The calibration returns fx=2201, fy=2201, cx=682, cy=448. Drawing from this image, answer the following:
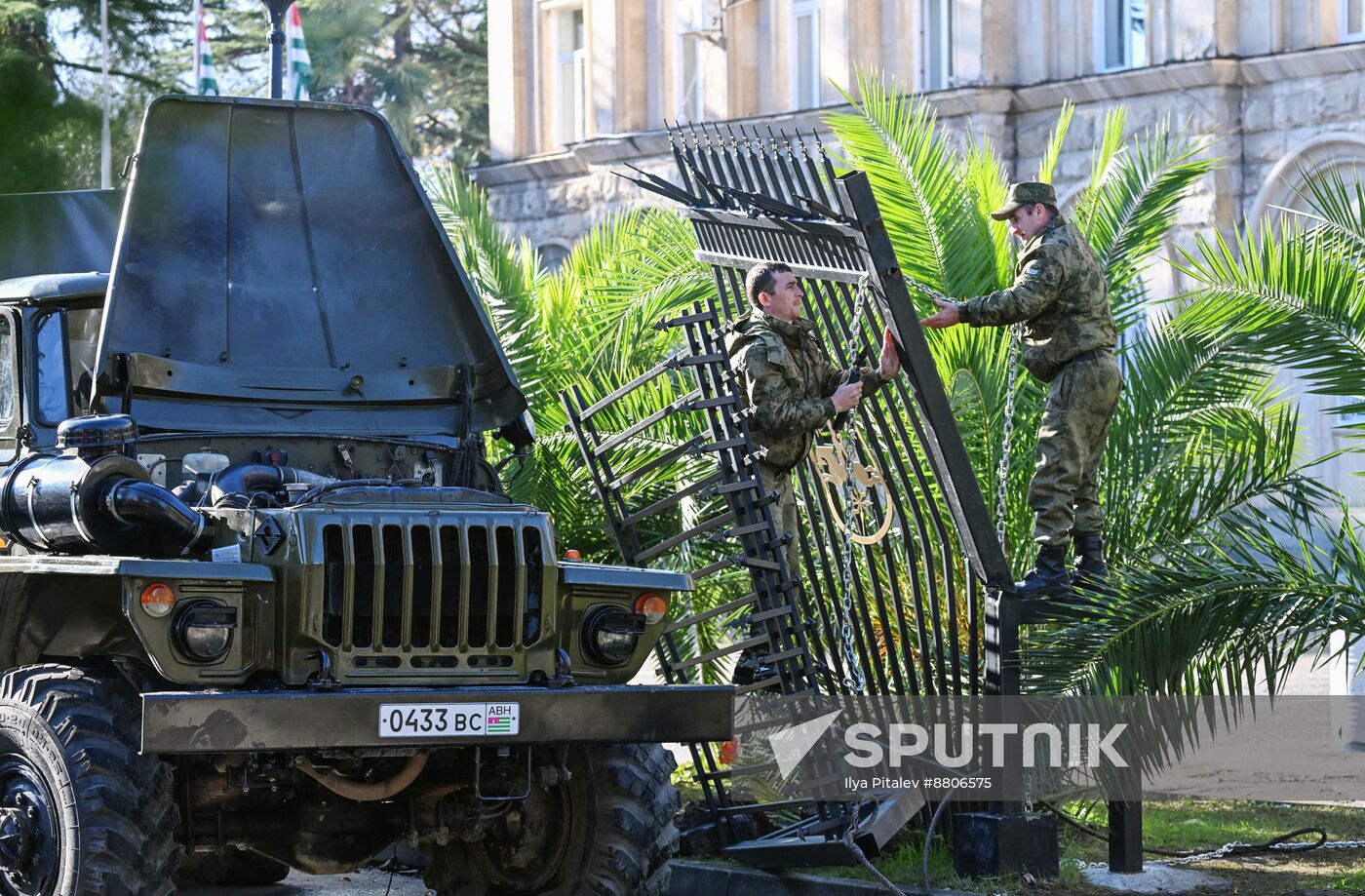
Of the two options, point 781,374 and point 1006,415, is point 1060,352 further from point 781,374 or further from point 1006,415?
point 1006,415

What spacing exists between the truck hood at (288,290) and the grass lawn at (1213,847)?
2506mm

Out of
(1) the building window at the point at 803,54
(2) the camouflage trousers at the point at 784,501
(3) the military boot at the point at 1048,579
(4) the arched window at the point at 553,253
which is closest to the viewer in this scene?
(3) the military boot at the point at 1048,579

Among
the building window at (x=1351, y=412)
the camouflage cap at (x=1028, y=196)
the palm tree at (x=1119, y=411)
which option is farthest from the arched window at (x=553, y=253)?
the camouflage cap at (x=1028, y=196)

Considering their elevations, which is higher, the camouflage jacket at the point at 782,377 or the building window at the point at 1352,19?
the building window at the point at 1352,19

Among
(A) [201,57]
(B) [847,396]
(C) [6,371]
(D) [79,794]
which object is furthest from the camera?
(A) [201,57]

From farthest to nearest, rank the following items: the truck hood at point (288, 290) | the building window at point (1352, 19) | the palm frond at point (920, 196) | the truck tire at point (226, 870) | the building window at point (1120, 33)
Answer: the building window at point (1120, 33)
the building window at point (1352, 19)
the palm frond at point (920, 196)
the truck tire at point (226, 870)
the truck hood at point (288, 290)

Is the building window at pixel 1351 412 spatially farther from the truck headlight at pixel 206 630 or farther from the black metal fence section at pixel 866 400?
the truck headlight at pixel 206 630

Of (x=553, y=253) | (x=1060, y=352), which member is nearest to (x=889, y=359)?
(x=1060, y=352)

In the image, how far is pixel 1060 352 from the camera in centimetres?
846

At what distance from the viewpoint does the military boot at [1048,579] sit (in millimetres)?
8383

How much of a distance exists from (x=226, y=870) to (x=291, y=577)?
2710mm

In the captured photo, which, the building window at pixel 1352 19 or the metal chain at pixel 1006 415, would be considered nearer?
the metal chain at pixel 1006 415

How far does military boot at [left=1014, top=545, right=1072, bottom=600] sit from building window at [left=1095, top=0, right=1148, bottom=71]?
14640 millimetres

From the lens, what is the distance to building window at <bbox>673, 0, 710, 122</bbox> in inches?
1041
